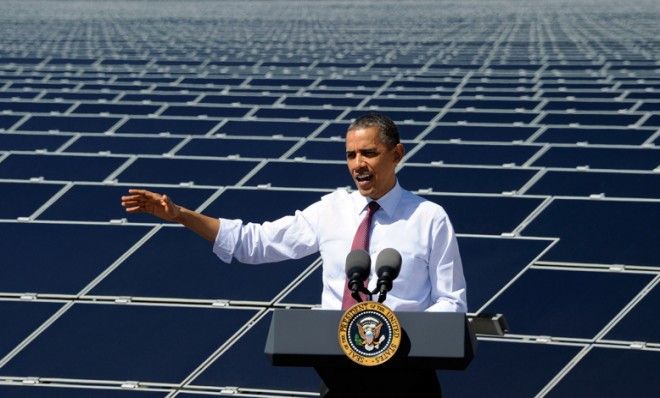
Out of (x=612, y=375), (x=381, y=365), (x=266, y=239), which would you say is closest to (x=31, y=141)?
(x=612, y=375)

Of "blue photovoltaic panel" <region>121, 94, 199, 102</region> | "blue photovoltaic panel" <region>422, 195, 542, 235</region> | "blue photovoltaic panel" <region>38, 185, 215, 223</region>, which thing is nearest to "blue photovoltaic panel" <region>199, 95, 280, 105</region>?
"blue photovoltaic panel" <region>121, 94, 199, 102</region>

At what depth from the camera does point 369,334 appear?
6723mm

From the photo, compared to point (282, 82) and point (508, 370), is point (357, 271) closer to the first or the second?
point (508, 370)

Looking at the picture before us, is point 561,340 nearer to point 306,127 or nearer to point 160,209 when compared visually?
point 160,209

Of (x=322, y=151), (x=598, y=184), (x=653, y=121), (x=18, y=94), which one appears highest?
(x=598, y=184)

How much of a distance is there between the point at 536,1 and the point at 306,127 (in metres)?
72.1

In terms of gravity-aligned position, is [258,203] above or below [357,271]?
below

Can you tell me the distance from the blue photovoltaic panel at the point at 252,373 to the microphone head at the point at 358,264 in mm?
3848

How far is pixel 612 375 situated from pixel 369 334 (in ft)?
13.9

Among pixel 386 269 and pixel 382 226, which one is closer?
pixel 386 269

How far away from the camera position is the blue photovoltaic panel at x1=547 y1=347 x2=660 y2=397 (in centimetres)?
1045

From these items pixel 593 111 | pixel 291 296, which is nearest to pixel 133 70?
pixel 593 111

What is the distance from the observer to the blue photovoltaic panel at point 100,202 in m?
15.4

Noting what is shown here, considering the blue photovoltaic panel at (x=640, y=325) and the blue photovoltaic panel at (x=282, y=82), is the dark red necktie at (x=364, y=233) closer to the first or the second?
the blue photovoltaic panel at (x=640, y=325)
